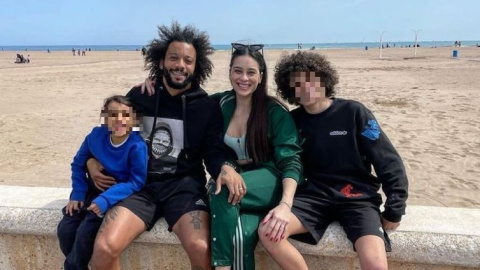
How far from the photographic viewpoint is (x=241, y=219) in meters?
2.55

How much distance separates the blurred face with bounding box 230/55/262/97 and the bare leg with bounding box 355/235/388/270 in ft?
3.98

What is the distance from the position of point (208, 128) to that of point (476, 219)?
181cm

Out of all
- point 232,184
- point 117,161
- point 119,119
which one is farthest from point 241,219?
point 119,119

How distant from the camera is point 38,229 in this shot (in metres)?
2.84

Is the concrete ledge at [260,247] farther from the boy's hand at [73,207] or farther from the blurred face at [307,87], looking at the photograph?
the blurred face at [307,87]

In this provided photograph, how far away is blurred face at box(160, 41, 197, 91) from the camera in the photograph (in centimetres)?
321

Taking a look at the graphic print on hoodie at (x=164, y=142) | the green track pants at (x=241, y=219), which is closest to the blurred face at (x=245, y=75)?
the graphic print on hoodie at (x=164, y=142)

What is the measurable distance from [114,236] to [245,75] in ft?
4.35

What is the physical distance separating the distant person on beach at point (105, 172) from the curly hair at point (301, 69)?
1.09 meters

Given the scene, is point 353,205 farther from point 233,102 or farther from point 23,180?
point 23,180

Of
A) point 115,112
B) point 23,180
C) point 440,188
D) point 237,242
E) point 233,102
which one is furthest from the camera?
point 23,180

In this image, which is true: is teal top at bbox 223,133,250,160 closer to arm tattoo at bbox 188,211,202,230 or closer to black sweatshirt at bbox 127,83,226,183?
black sweatshirt at bbox 127,83,226,183

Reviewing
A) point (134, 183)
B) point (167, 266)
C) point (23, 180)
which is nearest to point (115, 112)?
point (134, 183)

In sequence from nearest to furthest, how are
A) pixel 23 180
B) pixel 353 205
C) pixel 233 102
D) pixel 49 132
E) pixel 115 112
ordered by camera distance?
pixel 353 205, pixel 115 112, pixel 233 102, pixel 23 180, pixel 49 132
